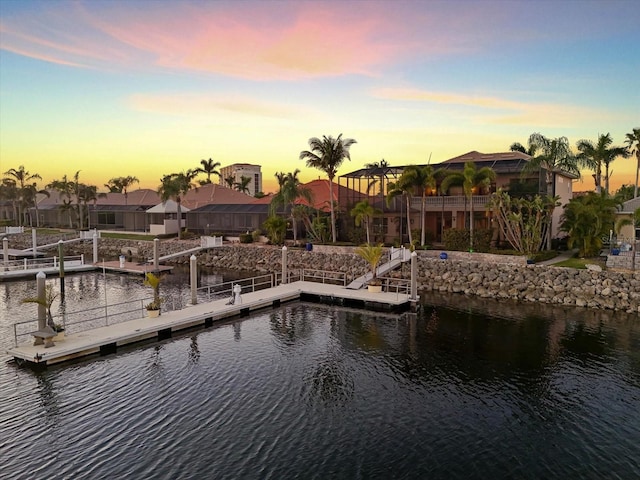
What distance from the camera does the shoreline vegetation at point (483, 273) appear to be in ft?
98.8

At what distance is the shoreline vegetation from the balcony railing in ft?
21.1

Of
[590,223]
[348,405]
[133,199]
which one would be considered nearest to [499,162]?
[590,223]

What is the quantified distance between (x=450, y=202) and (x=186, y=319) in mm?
29149

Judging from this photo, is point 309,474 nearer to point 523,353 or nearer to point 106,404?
point 106,404

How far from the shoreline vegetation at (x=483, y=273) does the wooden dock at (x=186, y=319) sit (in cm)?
783

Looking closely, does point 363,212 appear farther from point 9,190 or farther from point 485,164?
point 9,190

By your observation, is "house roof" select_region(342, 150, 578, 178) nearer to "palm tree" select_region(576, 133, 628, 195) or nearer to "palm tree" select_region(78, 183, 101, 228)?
"palm tree" select_region(576, 133, 628, 195)

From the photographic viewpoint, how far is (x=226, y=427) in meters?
13.4

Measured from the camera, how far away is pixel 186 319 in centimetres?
2348

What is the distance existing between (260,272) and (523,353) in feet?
92.1

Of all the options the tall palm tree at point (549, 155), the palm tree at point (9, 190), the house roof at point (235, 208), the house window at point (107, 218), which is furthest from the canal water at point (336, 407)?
the palm tree at point (9, 190)

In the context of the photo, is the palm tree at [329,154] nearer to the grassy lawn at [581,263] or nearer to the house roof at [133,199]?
the grassy lawn at [581,263]

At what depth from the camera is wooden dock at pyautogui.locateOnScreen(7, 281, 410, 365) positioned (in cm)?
1825

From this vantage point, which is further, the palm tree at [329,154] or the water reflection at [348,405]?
the palm tree at [329,154]
